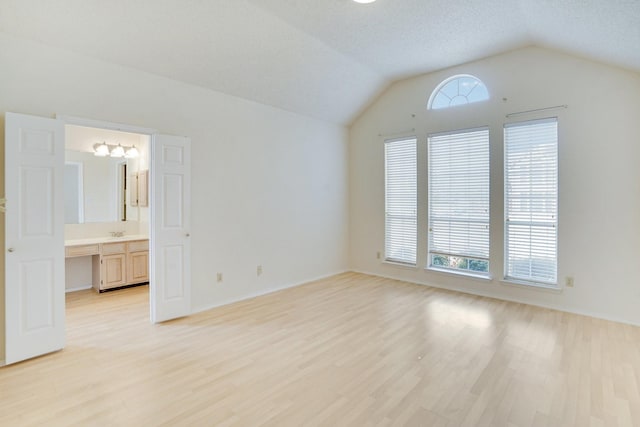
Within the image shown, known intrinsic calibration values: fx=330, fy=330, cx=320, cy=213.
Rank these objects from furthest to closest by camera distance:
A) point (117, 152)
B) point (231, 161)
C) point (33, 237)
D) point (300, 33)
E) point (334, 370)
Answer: point (117, 152) < point (231, 161) < point (300, 33) < point (33, 237) < point (334, 370)

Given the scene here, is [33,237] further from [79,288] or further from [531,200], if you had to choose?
[531,200]

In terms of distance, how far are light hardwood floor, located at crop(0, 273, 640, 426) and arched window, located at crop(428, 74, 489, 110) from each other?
9.71 feet

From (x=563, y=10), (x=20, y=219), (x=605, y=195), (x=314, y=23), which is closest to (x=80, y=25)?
(x=20, y=219)

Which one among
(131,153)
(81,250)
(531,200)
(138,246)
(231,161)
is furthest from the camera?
(131,153)

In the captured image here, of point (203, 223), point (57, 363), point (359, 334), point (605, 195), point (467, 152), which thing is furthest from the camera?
point (467, 152)

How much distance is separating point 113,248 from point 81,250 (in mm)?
410

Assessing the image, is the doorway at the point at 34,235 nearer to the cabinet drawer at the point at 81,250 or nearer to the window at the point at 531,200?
the cabinet drawer at the point at 81,250

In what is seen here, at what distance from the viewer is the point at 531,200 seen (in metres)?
4.29

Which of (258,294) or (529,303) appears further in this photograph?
(258,294)

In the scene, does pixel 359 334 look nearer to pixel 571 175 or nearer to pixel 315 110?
pixel 571 175

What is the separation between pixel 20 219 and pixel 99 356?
1.35 metres

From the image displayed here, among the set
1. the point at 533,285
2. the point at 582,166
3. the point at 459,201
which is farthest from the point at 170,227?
the point at 582,166

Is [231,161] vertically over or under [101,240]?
over

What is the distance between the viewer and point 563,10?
2.87 metres
